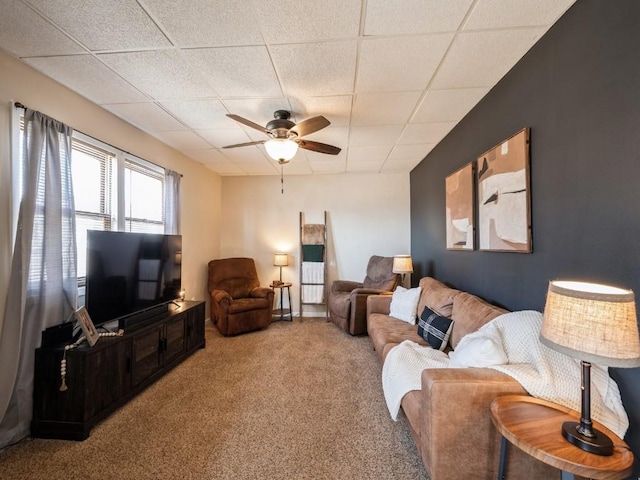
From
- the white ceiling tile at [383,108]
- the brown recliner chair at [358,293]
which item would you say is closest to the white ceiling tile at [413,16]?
the white ceiling tile at [383,108]

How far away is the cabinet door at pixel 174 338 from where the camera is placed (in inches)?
112

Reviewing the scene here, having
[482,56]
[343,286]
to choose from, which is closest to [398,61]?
[482,56]

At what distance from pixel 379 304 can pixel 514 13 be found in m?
2.95

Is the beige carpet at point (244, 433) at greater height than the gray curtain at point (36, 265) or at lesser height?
lesser

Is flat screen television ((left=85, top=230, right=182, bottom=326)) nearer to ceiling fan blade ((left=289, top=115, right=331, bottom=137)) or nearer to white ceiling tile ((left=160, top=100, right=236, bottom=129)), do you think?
white ceiling tile ((left=160, top=100, right=236, bottom=129))

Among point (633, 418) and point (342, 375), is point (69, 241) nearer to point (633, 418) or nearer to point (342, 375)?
point (342, 375)

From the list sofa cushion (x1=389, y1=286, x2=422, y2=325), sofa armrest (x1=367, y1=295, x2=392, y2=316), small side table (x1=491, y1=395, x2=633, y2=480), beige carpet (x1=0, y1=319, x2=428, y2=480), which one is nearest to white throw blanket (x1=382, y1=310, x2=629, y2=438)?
small side table (x1=491, y1=395, x2=633, y2=480)

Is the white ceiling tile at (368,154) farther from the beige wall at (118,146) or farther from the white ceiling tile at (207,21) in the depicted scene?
the beige wall at (118,146)

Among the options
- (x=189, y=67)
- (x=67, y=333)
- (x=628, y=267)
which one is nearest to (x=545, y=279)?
(x=628, y=267)

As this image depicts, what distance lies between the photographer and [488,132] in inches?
92.6

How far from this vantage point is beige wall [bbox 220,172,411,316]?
5059 mm

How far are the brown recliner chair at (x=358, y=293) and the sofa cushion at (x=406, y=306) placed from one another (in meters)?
0.61

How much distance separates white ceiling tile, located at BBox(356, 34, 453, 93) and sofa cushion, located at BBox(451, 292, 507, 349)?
1816 millimetres

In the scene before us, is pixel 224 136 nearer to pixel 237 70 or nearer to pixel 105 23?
pixel 237 70
